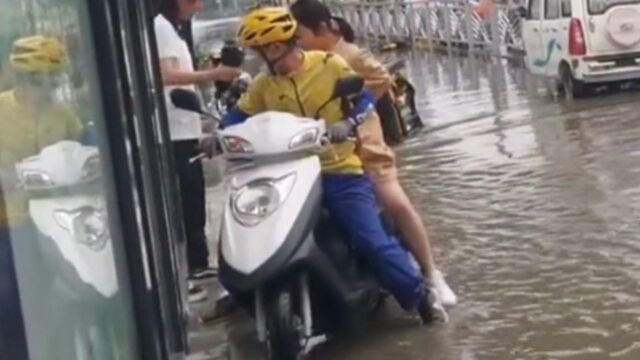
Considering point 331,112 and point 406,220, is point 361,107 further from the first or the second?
point 406,220

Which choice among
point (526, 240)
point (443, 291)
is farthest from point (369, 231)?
point (526, 240)

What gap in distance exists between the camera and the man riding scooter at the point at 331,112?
21.0 ft

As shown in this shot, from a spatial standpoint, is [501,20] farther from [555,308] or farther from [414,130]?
[555,308]

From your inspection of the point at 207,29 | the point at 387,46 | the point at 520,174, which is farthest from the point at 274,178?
the point at 387,46

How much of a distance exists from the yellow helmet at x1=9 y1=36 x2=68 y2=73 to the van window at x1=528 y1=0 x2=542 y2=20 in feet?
49.9

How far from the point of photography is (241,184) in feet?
20.6

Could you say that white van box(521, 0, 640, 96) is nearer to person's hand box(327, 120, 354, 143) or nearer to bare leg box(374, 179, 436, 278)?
bare leg box(374, 179, 436, 278)

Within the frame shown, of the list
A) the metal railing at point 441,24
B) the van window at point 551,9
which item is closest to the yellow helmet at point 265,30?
the van window at point 551,9

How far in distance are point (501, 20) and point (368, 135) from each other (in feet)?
63.4

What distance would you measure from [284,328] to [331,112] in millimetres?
1047

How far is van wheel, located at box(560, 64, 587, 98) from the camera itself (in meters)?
17.4

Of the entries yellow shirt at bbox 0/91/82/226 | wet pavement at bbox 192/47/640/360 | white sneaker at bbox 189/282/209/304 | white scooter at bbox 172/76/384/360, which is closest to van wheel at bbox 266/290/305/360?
white scooter at bbox 172/76/384/360

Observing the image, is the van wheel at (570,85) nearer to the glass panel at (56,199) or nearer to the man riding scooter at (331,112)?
the man riding scooter at (331,112)

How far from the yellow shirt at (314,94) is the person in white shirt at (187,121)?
0.62m
